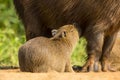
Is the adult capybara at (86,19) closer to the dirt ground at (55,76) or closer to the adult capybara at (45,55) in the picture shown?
the adult capybara at (45,55)

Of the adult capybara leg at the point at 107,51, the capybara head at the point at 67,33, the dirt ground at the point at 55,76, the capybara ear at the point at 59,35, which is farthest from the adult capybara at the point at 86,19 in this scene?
the dirt ground at the point at 55,76

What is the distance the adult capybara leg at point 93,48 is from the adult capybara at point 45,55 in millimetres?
507

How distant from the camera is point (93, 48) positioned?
835 centimetres

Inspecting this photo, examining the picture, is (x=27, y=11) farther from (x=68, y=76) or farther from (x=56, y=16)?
(x=68, y=76)

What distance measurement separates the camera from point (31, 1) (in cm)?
919

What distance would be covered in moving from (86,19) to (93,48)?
42 centimetres

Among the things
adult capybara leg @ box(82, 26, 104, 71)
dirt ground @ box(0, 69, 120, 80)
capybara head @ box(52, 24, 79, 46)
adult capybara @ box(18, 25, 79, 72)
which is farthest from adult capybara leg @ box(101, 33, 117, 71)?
dirt ground @ box(0, 69, 120, 80)

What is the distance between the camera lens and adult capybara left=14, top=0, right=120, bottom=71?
27.3ft

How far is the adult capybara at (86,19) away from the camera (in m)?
8.33

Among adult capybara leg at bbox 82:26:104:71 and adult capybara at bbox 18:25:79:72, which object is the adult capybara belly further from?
adult capybara at bbox 18:25:79:72

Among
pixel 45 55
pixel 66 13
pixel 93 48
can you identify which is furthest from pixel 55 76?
pixel 66 13

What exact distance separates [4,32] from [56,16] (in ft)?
13.4

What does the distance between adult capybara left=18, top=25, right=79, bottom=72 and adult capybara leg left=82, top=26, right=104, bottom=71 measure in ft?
1.66

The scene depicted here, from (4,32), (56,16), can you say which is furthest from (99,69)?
(4,32)
